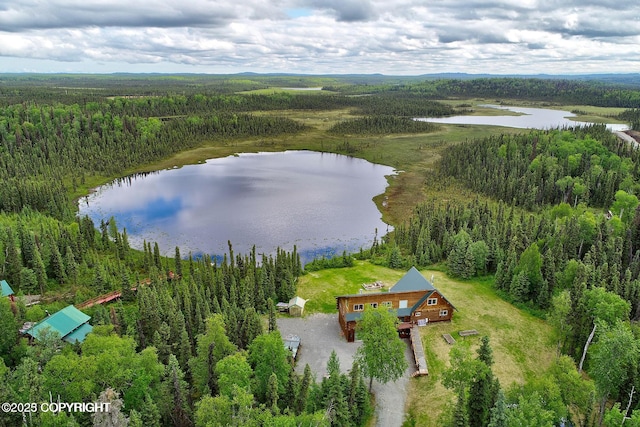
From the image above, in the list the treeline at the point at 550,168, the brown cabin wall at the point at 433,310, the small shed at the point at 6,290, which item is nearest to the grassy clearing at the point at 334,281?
the brown cabin wall at the point at 433,310

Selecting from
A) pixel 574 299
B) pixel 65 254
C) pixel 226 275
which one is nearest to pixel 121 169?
pixel 65 254

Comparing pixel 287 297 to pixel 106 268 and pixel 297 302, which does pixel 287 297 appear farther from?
pixel 106 268

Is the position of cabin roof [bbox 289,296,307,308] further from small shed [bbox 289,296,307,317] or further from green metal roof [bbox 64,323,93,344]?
green metal roof [bbox 64,323,93,344]

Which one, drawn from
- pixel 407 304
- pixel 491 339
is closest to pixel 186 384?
pixel 407 304

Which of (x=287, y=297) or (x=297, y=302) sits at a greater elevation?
(x=297, y=302)

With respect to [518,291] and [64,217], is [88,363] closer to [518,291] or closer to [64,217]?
[518,291]

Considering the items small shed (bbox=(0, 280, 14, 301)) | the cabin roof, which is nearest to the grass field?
the cabin roof
